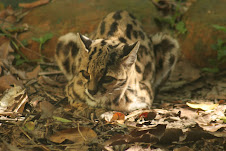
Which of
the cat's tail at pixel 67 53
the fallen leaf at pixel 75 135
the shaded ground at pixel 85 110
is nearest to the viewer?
the shaded ground at pixel 85 110

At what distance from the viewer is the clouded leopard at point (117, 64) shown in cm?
363

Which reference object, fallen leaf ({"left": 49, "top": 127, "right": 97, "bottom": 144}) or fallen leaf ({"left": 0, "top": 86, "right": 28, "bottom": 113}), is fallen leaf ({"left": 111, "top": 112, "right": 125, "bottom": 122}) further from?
fallen leaf ({"left": 0, "top": 86, "right": 28, "bottom": 113})

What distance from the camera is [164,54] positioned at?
5.05 metres

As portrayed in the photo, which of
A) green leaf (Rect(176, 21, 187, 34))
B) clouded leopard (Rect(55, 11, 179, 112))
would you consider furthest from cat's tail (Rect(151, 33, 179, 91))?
green leaf (Rect(176, 21, 187, 34))

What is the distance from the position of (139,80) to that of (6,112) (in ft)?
6.14

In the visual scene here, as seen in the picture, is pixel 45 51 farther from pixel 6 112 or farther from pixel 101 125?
pixel 101 125

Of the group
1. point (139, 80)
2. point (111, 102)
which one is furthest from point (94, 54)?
point (139, 80)

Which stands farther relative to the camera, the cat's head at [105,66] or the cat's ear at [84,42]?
the cat's ear at [84,42]

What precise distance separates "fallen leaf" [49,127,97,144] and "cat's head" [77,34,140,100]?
58 centimetres

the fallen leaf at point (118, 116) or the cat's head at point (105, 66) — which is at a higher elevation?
the cat's head at point (105, 66)

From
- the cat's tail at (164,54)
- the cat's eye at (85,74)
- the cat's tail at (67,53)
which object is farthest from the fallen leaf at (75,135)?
the cat's tail at (164,54)

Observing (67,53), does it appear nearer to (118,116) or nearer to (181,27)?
(118,116)

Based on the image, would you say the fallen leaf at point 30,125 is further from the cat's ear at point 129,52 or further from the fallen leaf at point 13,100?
the cat's ear at point 129,52

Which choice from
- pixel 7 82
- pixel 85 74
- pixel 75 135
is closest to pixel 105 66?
pixel 85 74
